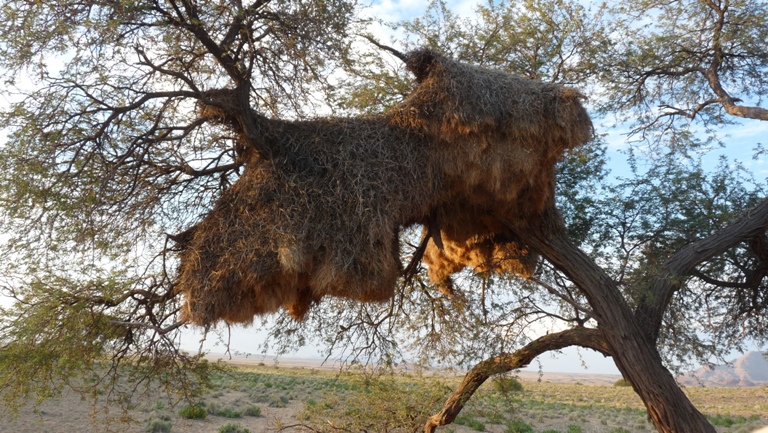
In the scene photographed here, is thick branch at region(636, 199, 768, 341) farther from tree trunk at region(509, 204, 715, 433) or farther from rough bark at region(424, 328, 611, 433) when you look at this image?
rough bark at region(424, 328, 611, 433)

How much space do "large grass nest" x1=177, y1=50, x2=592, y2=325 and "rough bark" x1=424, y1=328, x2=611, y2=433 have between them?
1997 mm

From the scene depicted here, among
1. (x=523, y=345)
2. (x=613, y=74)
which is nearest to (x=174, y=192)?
(x=523, y=345)

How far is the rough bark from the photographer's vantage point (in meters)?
7.75

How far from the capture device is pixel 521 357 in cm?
794

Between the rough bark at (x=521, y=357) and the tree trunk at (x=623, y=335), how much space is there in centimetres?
28

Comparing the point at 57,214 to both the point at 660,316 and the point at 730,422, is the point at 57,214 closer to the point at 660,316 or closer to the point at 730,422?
the point at 660,316

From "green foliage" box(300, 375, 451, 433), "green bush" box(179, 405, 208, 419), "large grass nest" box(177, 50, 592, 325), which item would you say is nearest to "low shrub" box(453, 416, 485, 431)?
"green foliage" box(300, 375, 451, 433)

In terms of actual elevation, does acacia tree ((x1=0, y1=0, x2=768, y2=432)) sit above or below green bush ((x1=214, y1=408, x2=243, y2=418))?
above

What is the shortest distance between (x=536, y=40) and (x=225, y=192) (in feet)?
22.9

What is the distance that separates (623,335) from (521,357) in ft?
4.58

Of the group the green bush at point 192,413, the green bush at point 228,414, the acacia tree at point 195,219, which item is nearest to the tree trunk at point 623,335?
the acacia tree at point 195,219

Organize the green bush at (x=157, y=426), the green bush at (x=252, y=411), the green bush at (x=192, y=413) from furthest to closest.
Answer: the green bush at (x=252, y=411)
the green bush at (x=192, y=413)
the green bush at (x=157, y=426)

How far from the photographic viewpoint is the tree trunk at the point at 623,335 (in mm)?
6930

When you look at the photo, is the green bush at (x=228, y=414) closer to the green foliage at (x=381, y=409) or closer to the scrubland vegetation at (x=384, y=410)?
the scrubland vegetation at (x=384, y=410)
